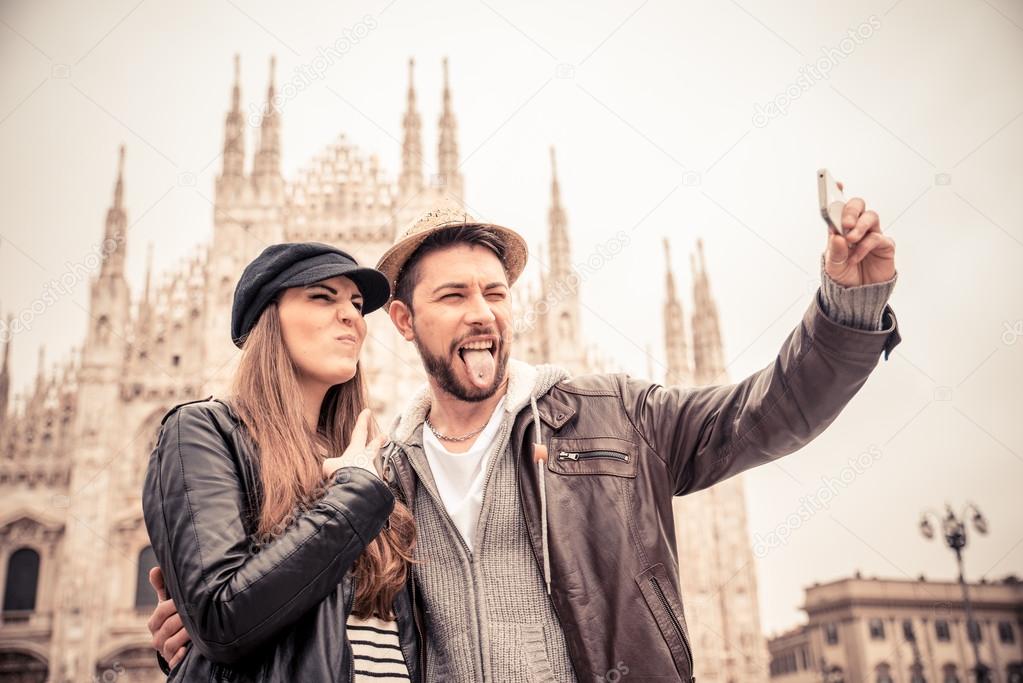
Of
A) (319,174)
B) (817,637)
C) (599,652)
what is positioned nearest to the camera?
(599,652)

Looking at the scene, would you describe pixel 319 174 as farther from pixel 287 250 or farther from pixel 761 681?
pixel 287 250

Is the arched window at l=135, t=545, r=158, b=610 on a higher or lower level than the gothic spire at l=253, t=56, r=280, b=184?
lower

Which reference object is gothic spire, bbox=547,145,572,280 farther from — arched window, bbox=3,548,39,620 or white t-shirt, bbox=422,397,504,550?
white t-shirt, bbox=422,397,504,550

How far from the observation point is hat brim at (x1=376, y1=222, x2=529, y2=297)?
2.35 m

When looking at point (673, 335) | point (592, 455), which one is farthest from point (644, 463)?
point (673, 335)

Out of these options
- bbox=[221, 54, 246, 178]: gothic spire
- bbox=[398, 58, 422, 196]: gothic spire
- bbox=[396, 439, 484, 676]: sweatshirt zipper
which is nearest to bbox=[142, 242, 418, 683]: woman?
bbox=[396, 439, 484, 676]: sweatshirt zipper

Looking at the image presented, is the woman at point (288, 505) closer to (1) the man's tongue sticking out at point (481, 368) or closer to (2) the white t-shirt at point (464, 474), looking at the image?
(2) the white t-shirt at point (464, 474)

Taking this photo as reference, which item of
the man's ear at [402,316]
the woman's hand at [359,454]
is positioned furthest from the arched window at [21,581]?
the woman's hand at [359,454]

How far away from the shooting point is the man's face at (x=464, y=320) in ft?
7.40

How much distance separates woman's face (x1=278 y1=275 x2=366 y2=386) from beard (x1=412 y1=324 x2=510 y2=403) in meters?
0.35

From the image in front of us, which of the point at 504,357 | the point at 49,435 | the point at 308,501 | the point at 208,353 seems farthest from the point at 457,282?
the point at 49,435

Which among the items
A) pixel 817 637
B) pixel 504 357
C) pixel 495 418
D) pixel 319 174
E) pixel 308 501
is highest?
pixel 319 174

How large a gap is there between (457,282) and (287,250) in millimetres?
509

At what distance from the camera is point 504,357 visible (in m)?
2.30
